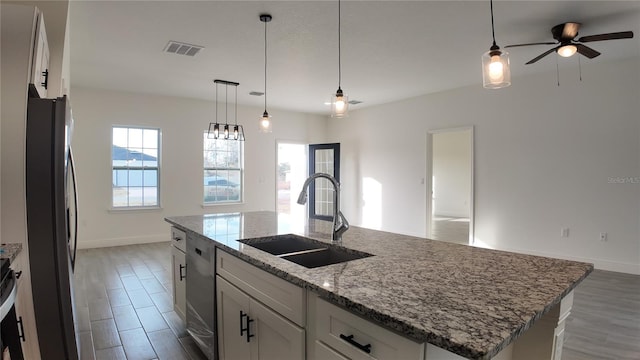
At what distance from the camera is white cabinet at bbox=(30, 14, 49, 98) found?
195 centimetres

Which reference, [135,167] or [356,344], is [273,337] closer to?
[356,344]

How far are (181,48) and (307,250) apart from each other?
2.99m

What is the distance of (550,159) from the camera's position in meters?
4.99

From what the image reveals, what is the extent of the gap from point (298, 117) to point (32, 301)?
666 centimetres

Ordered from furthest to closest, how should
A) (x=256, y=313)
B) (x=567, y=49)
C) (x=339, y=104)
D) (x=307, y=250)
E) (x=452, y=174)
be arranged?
(x=452, y=174) → (x=567, y=49) → (x=339, y=104) → (x=307, y=250) → (x=256, y=313)

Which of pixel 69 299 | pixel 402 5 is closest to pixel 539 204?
pixel 402 5

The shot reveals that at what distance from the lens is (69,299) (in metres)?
1.98

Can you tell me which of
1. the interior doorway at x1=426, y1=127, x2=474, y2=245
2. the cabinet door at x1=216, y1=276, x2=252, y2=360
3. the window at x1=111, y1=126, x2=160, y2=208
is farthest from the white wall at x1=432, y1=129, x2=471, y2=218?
the cabinet door at x1=216, y1=276, x2=252, y2=360

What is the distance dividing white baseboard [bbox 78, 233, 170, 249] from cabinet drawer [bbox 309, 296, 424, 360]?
19.2 feet

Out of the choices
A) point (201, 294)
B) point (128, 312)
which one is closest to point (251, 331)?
point (201, 294)

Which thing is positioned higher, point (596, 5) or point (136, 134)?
point (596, 5)

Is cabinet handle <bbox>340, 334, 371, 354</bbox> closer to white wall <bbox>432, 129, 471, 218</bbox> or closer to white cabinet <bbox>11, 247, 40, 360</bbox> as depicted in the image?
white cabinet <bbox>11, 247, 40, 360</bbox>

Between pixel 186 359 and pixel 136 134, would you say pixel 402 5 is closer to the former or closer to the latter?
pixel 186 359

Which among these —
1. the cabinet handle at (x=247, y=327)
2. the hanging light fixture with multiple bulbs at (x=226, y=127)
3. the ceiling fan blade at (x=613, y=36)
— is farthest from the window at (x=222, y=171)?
the ceiling fan blade at (x=613, y=36)
